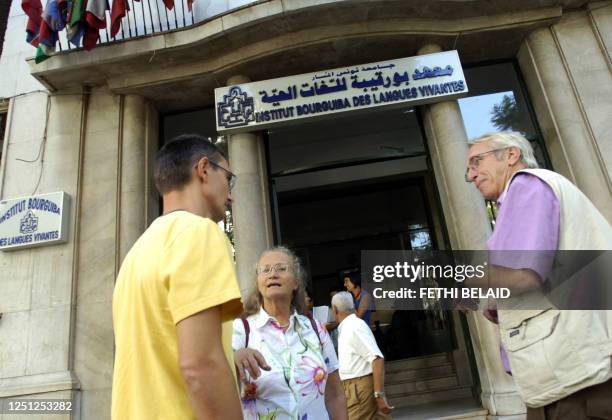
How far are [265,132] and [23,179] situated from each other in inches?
146

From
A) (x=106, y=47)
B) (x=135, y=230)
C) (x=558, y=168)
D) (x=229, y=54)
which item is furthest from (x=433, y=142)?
(x=106, y=47)

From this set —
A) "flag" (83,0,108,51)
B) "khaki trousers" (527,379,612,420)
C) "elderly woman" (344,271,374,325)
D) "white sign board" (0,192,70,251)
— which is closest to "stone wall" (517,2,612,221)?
"elderly woman" (344,271,374,325)

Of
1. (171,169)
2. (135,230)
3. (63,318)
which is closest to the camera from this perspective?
(171,169)

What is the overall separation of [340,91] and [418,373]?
4819mm

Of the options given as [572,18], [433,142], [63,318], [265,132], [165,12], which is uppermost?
[165,12]

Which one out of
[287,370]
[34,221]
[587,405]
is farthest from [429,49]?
[34,221]

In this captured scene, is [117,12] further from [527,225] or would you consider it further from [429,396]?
[429,396]

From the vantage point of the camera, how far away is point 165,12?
6.86 meters

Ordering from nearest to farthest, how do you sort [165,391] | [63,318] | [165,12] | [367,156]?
[165,391] < [63,318] < [165,12] < [367,156]

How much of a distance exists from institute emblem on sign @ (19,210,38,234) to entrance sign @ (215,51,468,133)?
9.53ft

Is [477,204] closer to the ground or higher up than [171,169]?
higher up

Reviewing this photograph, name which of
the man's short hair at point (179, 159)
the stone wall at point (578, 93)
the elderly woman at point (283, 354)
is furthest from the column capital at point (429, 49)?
the man's short hair at point (179, 159)

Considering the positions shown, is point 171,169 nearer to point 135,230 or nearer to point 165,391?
point 165,391

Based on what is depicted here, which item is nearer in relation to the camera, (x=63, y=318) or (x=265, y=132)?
(x=63, y=318)
